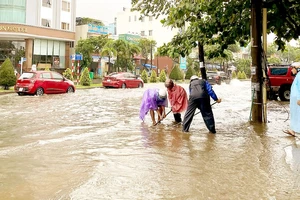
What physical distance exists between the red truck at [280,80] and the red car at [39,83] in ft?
39.2

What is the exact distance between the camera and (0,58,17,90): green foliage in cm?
2259

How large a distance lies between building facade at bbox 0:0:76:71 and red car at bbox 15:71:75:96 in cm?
2065

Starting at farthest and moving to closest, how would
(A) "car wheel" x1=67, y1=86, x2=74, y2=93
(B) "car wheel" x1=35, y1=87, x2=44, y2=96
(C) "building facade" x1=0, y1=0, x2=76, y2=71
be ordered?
(C) "building facade" x1=0, y1=0, x2=76, y2=71 → (A) "car wheel" x1=67, y1=86, x2=74, y2=93 → (B) "car wheel" x1=35, y1=87, x2=44, y2=96

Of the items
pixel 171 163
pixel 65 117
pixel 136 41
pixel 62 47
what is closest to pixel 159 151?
pixel 171 163

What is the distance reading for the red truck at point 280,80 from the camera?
693 inches

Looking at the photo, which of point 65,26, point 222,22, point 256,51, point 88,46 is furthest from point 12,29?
point 256,51

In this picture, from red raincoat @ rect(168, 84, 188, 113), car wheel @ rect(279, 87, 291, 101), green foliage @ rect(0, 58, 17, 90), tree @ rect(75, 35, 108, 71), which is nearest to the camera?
red raincoat @ rect(168, 84, 188, 113)

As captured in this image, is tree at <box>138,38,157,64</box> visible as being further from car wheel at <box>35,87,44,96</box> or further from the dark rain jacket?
the dark rain jacket

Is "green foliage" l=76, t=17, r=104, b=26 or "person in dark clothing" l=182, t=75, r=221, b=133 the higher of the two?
"green foliage" l=76, t=17, r=104, b=26

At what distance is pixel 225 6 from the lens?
1047 cm

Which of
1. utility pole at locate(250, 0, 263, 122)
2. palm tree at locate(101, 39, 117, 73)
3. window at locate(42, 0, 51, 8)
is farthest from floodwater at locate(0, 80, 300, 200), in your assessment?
window at locate(42, 0, 51, 8)

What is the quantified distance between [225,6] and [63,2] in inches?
1479

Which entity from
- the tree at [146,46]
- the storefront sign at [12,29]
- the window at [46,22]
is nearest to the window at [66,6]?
the window at [46,22]

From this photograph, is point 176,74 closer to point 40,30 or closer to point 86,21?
point 86,21
